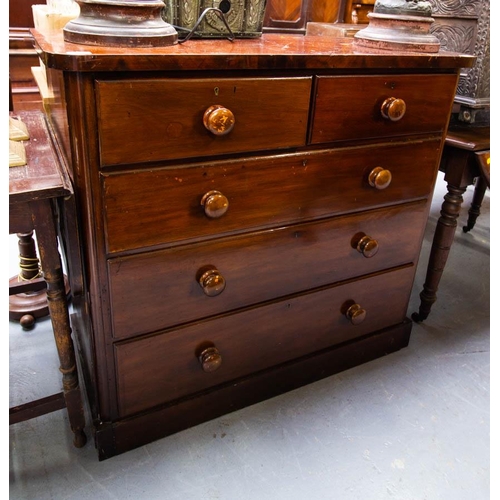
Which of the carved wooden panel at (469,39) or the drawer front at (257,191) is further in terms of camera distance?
the carved wooden panel at (469,39)

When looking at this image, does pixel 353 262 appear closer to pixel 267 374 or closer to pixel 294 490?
pixel 267 374

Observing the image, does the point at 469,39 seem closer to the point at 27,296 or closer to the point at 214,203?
the point at 214,203

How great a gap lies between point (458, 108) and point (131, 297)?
4.66 ft

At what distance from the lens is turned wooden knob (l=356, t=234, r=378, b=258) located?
150 centimetres

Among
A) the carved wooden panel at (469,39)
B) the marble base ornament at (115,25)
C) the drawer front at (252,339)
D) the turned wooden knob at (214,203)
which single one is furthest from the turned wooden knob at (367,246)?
the marble base ornament at (115,25)

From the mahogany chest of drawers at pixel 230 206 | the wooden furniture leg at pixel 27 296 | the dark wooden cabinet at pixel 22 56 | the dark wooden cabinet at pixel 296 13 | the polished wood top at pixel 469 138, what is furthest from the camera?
the dark wooden cabinet at pixel 296 13

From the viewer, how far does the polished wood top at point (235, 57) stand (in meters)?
0.95

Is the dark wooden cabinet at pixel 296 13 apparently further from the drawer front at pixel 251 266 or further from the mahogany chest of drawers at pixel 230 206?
the drawer front at pixel 251 266

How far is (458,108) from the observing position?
1875 millimetres

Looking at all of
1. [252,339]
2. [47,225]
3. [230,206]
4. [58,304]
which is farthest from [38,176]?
[252,339]

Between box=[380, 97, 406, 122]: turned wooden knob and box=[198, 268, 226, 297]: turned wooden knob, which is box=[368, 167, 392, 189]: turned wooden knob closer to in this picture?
box=[380, 97, 406, 122]: turned wooden knob

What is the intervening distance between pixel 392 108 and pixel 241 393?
3.07 ft

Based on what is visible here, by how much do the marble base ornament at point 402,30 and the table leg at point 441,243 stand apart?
56cm

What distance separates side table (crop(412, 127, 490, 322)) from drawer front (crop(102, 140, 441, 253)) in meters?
0.19
